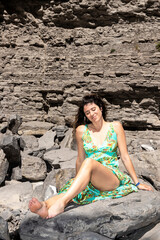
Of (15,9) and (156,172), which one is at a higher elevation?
(15,9)

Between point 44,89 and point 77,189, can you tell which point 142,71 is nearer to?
point 44,89

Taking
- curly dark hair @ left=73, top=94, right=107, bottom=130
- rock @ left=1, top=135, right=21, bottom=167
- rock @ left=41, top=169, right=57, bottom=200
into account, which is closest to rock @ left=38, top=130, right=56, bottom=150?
rock @ left=1, top=135, right=21, bottom=167

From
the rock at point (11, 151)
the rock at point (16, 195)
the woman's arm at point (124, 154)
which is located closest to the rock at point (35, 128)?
the rock at point (11, 151)

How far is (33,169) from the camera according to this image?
4.31 m

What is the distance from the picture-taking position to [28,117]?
8.73m

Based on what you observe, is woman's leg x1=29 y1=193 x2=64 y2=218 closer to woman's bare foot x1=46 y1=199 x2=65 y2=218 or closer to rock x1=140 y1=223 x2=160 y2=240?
woman's bare foot x1=46 y1=199 x2=65 y2=218

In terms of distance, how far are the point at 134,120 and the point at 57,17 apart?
17.2 ft

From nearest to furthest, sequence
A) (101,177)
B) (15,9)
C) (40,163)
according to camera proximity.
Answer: (101,177) → (40,163) → (15,9)

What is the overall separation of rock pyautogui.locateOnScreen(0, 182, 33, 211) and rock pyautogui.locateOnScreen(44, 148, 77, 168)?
884 mm

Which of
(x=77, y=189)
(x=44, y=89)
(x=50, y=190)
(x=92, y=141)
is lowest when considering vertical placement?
(x=50, y=190)

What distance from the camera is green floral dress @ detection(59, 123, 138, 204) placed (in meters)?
2.63

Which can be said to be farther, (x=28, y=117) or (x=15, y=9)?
(x=15, y=9)

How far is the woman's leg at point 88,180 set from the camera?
7.46 feet

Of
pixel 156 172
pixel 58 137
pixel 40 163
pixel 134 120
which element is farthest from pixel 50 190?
pixel 134 120
